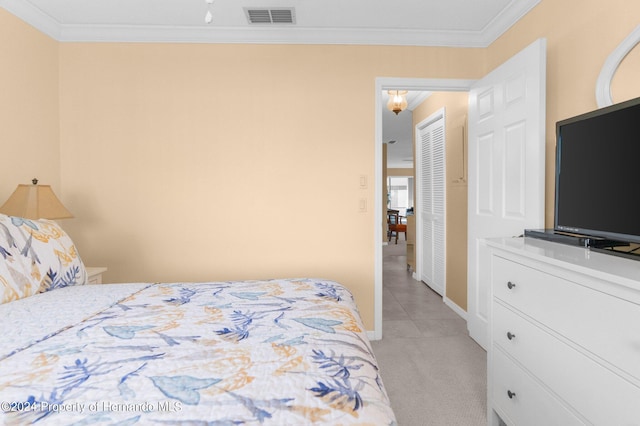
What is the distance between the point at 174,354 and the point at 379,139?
245 centimetres

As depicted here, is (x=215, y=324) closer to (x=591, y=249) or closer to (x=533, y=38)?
(x=591, y=249)

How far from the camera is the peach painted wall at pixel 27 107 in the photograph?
2.47 m

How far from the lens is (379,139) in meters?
3.07

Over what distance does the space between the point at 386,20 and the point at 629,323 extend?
2.62 m

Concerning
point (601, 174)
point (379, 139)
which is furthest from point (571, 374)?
point (379, 139)

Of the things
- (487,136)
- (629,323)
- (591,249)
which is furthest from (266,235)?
(629,323)

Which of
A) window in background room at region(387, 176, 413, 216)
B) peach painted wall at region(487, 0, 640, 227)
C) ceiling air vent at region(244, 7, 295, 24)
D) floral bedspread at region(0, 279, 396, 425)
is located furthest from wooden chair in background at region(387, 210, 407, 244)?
floral bedspread at region(0, 279, 396, 425)

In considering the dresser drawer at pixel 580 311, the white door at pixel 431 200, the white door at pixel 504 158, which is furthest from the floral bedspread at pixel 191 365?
the white door at pixel 431 200

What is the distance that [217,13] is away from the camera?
2734 mm

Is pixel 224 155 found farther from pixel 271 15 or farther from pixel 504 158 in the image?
pixel 504 158

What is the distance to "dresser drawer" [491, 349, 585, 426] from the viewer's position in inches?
53.5

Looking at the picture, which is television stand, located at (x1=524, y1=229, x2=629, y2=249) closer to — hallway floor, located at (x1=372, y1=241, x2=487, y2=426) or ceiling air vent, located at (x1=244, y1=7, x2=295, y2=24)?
hallway floor, located at (x1=372, y1=241, x2=487, y2=426)

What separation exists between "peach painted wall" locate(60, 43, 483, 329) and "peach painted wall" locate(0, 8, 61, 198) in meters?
0.11

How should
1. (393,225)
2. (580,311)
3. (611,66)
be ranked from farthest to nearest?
1. (393,225)
2. (611,66)
3. (580,311)
